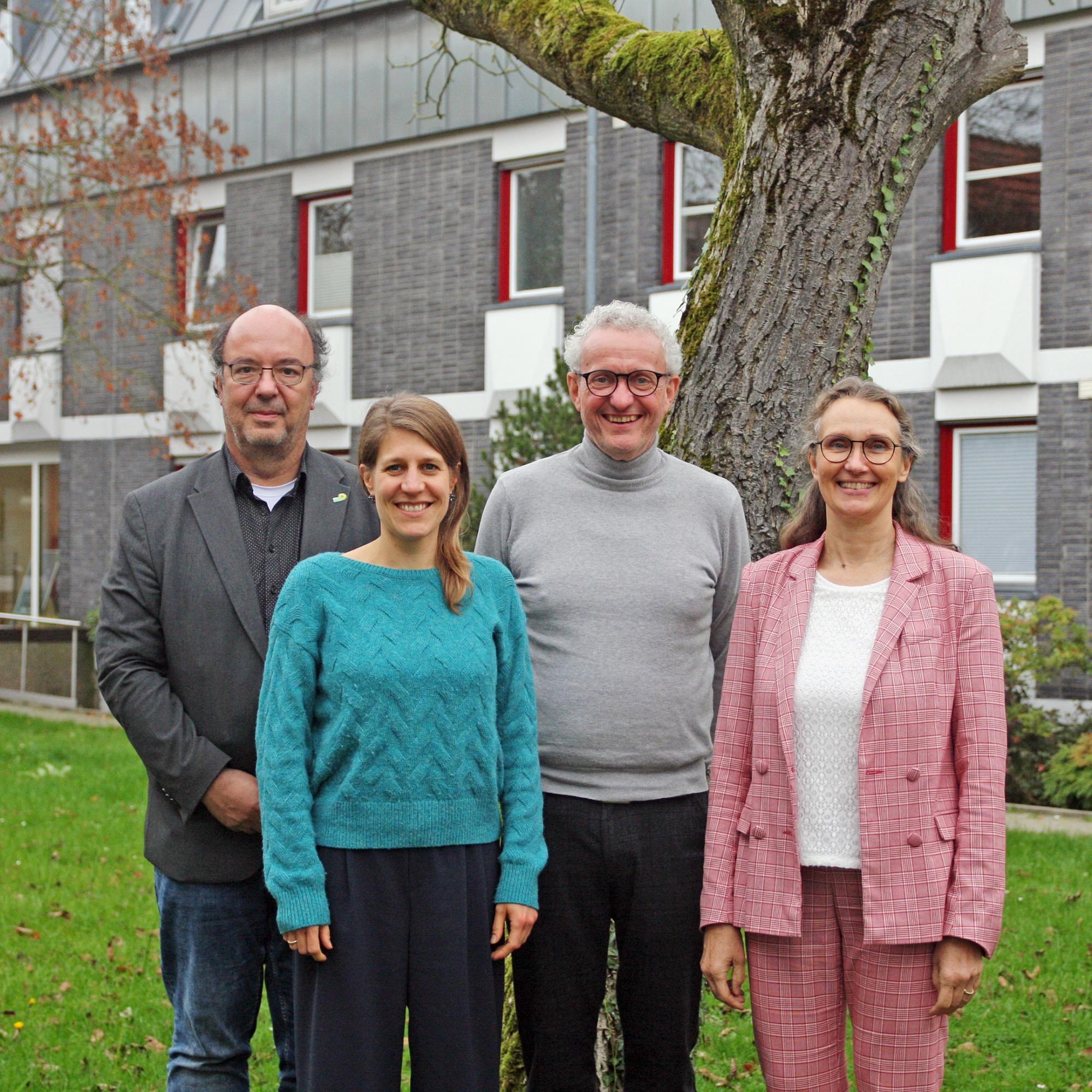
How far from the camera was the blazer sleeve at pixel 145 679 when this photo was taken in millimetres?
3508

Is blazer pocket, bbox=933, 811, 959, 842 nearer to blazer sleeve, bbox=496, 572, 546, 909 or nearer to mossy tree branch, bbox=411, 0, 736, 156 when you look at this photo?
blazer sleeve, bbox=496, 572, 546, 909

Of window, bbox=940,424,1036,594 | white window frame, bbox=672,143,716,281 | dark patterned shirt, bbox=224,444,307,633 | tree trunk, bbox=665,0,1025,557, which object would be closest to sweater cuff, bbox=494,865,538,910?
dark patterned shirt, bbox=224,444,307,633

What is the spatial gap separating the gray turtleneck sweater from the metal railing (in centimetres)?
1460

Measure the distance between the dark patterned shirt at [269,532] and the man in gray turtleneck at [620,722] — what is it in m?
0.56

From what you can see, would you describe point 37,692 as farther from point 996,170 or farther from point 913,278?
point 996,170

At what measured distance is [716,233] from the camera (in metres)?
4.60

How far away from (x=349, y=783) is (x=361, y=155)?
51.7ft

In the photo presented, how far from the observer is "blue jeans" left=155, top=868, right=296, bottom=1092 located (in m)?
3.63

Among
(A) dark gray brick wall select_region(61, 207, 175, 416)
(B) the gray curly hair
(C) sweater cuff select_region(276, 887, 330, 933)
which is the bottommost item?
(C) sweater cuff select_region(276, 887, 330, 933)

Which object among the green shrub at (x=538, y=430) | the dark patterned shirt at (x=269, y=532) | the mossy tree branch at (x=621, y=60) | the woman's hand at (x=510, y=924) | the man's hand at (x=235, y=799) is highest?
the mossy tree branch at (x=621, y=60)

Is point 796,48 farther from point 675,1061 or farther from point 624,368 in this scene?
point 675,1061

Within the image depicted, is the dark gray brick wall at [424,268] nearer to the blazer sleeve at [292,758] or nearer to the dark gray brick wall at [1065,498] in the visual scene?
the dark gray brick wall at [1065,498]

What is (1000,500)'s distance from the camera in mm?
13648

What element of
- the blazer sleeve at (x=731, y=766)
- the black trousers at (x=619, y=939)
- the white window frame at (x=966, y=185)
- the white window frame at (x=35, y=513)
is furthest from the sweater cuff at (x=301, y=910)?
the white window frame at (x=35, y=513)
